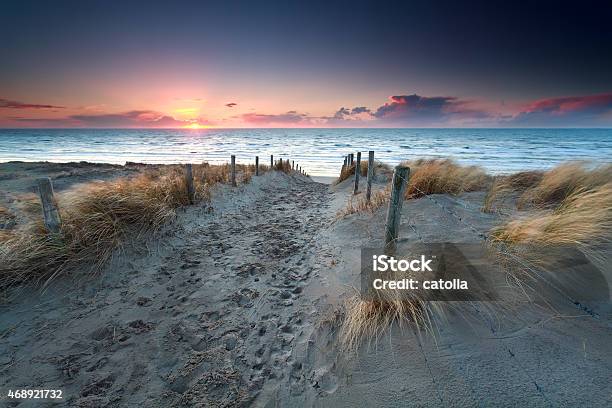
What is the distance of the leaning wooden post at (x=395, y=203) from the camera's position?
3918 mm

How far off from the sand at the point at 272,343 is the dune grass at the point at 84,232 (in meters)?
0.35

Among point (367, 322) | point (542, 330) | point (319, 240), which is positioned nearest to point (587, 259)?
point (542, 330)

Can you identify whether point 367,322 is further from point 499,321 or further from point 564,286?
point 564,286

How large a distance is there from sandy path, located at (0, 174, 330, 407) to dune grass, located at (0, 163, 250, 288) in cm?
39

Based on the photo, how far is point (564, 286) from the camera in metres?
3.33

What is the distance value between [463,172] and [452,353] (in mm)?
8978

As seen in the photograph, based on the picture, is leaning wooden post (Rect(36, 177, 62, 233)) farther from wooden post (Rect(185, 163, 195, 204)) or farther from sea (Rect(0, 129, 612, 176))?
sea (Rect(0, 129, 612, 176))

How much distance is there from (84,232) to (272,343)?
4.16 metres

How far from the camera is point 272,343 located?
360 centimetres

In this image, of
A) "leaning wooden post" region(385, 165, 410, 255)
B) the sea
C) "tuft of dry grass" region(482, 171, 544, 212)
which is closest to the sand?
"leaning wooden post" region(385, 165, 410, 255)

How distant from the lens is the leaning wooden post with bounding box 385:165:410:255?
3.92 meters
